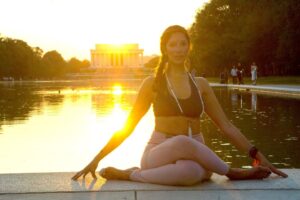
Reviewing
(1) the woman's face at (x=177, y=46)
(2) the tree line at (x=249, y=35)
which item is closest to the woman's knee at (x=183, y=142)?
(1) the woman's face at (x=177, y=46)

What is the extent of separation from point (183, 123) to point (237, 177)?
2.35 ft

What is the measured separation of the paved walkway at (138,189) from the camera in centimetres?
448

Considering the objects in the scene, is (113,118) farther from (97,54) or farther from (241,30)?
(97,54)

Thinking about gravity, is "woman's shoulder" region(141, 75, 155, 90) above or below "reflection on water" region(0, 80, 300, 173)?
above

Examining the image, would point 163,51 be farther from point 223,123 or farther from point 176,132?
point 223,123

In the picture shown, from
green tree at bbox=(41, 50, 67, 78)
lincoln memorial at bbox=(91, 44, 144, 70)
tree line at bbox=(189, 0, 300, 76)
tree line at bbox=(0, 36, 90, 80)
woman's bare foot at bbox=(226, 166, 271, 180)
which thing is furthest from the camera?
lincoln memorial at bbox=(91, 44, 144, 70)

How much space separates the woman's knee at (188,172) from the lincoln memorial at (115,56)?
16316 cm

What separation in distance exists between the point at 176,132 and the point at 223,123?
1.77 ft

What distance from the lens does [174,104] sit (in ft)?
16.8

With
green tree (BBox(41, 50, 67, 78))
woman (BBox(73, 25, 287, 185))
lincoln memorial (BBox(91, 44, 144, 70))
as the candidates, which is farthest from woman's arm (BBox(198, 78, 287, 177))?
lincoln memorial (BBox(91, 44, 144, 70))

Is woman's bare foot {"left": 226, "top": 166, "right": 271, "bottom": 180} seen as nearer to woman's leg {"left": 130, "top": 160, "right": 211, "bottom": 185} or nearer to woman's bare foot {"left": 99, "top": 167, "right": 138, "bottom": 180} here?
woman's leg {"left": 130, "top": 160, "right": 211, "bottom": 185}

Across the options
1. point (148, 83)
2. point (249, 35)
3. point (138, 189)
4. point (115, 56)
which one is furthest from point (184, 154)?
point (115, 56)

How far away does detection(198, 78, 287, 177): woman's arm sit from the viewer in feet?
17.4

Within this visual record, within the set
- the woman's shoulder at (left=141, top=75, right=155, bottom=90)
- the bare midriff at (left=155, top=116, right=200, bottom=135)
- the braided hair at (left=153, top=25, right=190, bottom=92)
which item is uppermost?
the braided hair at (left=153, top=25, right=190, bottom=92)
